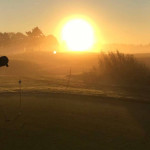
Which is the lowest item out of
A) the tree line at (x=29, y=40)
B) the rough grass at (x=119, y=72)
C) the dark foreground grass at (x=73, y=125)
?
the dark foreground grass at (x=73, y=125)

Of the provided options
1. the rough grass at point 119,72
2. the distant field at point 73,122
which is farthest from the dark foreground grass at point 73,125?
the rough grass at point 119,72

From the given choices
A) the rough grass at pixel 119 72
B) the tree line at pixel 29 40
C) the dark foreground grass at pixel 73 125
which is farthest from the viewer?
the tree line at pixel 29 40

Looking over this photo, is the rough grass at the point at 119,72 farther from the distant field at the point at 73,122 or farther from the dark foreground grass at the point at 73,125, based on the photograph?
the dark foreground grass at the point at 73,125

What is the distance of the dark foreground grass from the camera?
14.0 metres

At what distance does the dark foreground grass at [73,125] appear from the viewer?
13977 mm

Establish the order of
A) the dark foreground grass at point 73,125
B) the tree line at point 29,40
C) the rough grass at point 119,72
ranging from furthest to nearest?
the tree line at point 29,40 → the rough grass at point 119,72 → the dark foreground grass at point 73,125

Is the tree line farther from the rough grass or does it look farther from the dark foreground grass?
the dark foreground grass

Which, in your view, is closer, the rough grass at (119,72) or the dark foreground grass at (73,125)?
the dark foreground grass at (73,125)

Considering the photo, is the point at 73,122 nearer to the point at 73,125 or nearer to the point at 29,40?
the point at 73,125

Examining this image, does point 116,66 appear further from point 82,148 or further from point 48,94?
point 82,148

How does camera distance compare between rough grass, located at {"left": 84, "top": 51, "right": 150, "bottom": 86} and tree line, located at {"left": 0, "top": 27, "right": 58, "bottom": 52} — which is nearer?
rough grass, located at {"left": 84, "top": 51, "right": 150, "bottom": 86}

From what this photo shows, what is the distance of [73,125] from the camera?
16.5 m

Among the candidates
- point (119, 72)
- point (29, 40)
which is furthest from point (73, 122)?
point (29, 40)

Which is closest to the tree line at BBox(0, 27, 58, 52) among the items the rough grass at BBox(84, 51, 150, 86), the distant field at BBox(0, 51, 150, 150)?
the rough grass at BBox(84, 51, 150, 86)
